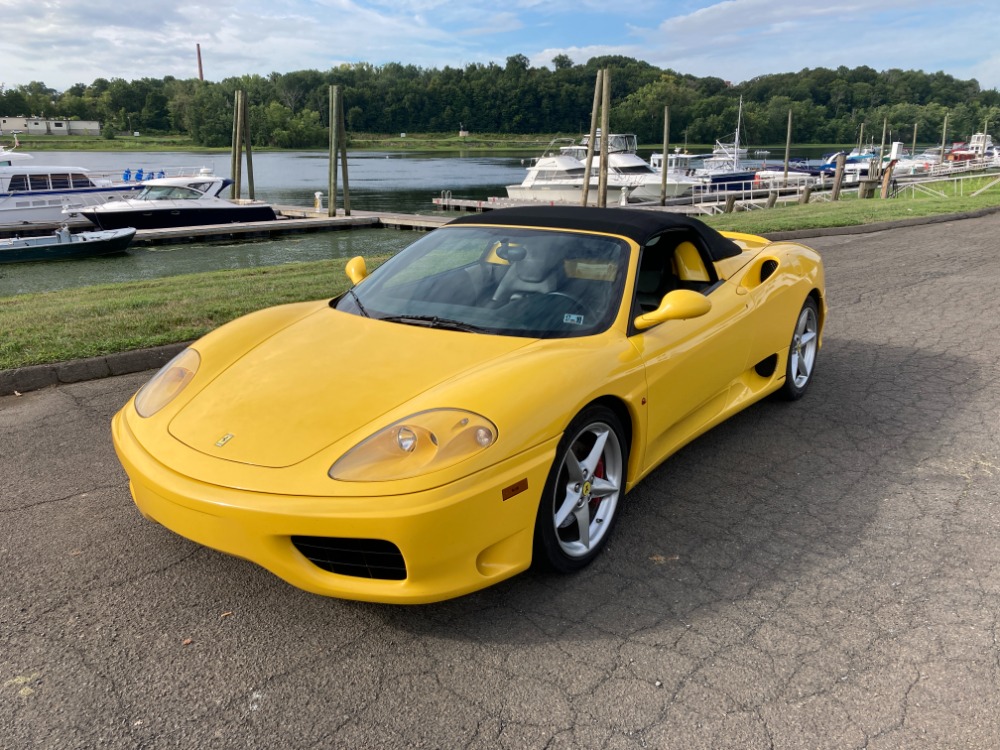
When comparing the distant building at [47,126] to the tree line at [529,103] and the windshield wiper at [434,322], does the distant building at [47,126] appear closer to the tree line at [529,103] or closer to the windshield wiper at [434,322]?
the tree line at [529,103]

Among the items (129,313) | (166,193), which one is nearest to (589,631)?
(129,313)

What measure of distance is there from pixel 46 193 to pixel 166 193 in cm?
387

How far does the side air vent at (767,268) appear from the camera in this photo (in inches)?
179

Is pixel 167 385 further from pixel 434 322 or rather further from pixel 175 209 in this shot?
pixel 175 209

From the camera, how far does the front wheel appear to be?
→ 2.73 metres

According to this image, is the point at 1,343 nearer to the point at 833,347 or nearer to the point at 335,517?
the point at 335,517

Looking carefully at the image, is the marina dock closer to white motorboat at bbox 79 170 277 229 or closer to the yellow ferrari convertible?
white motorboat at bbox 79 170 277 229

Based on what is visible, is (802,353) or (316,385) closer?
(316,385)

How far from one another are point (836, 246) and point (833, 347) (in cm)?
681

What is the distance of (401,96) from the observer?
131 m

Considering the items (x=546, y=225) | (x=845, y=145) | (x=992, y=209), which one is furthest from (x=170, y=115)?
(x=546, y=225)

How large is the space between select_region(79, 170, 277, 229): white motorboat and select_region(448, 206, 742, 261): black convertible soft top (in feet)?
76.6

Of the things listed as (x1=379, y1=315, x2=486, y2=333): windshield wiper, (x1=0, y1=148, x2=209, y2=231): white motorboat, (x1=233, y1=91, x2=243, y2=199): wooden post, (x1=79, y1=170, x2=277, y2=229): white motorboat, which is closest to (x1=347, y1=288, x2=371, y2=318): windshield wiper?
(x1=379, y1=315, x2=486, y2=333): windshield wiper

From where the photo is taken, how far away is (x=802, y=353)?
16.8 feet
